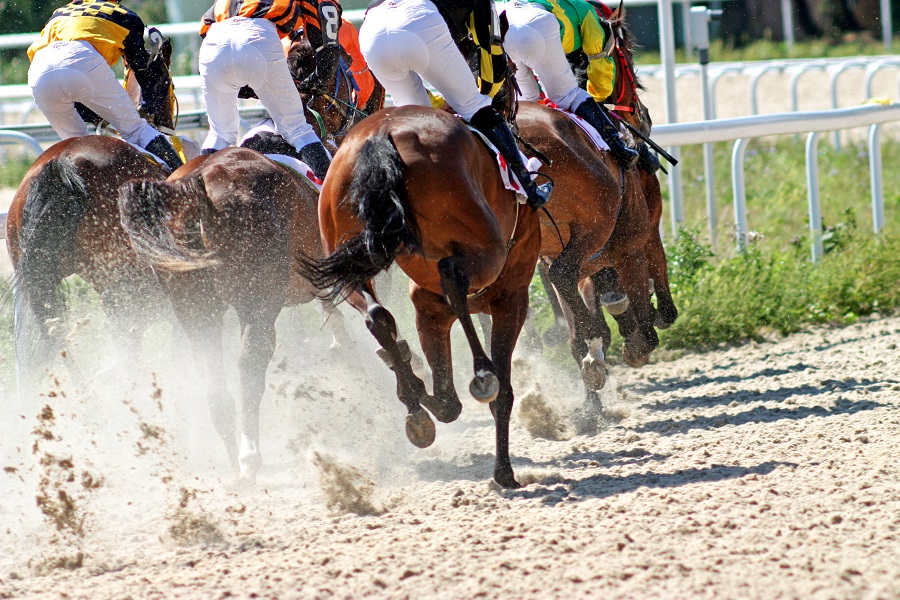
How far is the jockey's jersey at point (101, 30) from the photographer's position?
562 centimetres

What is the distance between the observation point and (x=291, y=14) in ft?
18.7

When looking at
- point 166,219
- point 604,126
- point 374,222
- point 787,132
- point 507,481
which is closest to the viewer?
point 374,222

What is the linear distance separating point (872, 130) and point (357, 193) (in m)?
5.56

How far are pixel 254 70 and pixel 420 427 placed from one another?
1982mm

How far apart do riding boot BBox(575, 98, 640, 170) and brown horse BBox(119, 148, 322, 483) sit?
145 cm

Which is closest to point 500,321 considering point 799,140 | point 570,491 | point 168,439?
point 570,491

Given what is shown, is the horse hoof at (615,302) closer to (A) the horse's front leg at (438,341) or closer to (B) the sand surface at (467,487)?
(B) the sand surface at (467,487)

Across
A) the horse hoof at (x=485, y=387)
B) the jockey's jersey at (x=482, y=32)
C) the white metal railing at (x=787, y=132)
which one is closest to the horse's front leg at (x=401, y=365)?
the horse hoof at (x=485, y=387)

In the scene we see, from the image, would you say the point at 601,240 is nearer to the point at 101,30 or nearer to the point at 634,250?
the point at 634,250

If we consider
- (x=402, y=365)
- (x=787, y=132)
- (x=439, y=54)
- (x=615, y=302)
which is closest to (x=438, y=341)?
(x=402, y=365)

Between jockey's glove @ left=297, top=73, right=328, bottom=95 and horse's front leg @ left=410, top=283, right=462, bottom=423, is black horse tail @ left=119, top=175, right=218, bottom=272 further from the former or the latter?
jockey's glove @ left=297, top=73, right=328, bottom=95

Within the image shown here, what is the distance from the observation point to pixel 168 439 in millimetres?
5223

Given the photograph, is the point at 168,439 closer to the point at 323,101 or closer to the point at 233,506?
the point at 233,506

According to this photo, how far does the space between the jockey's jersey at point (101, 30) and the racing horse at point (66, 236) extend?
0.57 metres
